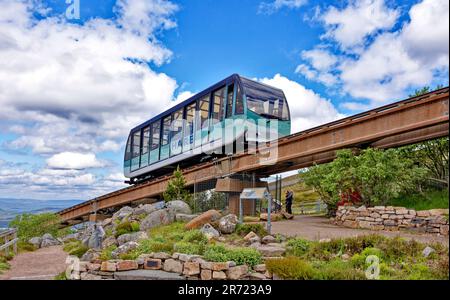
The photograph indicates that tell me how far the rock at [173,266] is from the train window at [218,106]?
33.6ft

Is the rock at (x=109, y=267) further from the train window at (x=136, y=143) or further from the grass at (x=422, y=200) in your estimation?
the train window at (x=136, y=143)

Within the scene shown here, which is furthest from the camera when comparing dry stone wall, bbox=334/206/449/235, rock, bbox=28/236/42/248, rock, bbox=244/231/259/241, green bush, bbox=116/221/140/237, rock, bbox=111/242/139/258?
rock, bbox=28/236/42/248

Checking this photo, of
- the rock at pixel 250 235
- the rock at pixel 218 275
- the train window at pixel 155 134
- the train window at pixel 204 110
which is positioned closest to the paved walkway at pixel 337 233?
the rock at pixel 250 235

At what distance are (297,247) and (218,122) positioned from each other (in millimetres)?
9034

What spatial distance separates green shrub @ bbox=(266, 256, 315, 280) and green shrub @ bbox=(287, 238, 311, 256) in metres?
1.74

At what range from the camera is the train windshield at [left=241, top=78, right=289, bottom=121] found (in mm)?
16281

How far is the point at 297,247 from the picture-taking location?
8.93 m

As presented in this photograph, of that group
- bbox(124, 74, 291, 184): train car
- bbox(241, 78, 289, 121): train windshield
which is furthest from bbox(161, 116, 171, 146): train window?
bbox(241, 78, 289, 121): train windshield

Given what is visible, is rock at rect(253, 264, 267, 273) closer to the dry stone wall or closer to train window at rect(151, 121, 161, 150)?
the dry stone wall

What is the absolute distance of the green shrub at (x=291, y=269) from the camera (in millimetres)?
6512

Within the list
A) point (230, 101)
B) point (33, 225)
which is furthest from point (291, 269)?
point (33, 225)

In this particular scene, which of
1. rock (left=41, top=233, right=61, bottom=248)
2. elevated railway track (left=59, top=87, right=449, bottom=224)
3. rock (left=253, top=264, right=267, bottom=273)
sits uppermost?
elevated railway track (left=59, top=87, right=449, bottom=224)

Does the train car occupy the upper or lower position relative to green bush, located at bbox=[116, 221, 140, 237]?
upper

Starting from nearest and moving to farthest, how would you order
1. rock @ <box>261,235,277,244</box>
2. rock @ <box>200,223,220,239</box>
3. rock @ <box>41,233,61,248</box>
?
rock @ <box>261,235,277,244</box>
rock @ <box>200,223,220,239</box>
rock @ <box>41,233,61,248</box>
